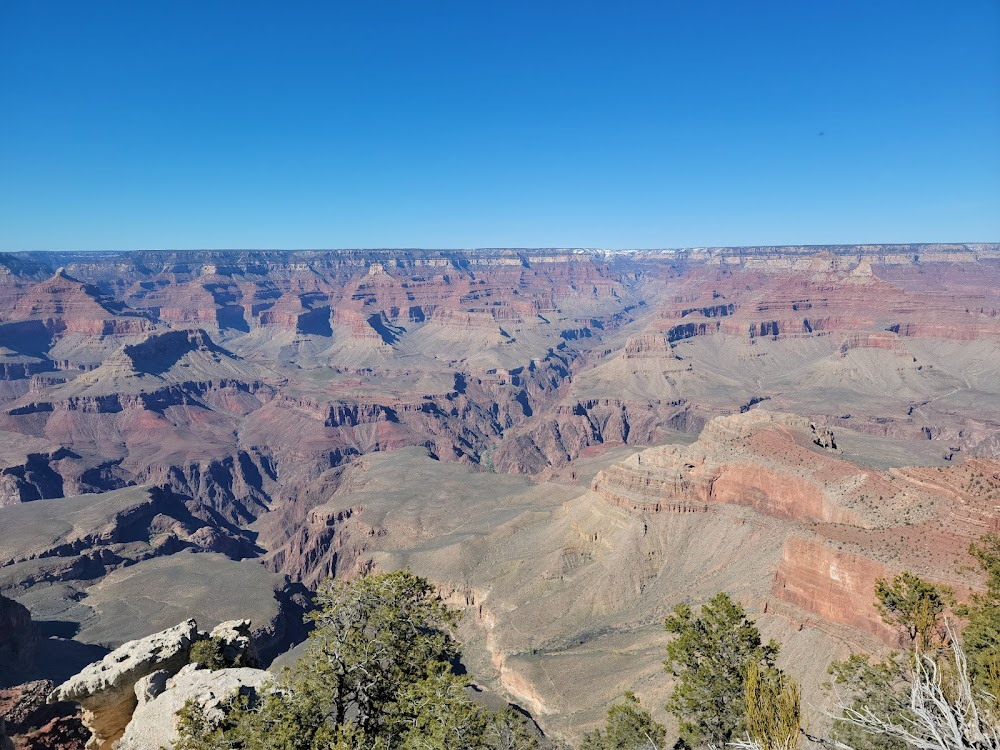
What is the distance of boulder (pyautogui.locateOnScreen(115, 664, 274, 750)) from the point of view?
25.2 metres

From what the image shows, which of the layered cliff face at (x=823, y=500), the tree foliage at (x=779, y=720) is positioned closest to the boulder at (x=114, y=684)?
the tree foliage at (x=779, y=720)

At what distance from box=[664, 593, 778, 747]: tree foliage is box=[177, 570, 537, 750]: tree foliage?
9.02 m

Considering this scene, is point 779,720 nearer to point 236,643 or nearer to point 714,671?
point 714,671

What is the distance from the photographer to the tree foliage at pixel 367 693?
19750 millimetres

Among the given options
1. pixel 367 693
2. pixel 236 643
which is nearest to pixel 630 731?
pixel 367 693

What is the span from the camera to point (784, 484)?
245 feet

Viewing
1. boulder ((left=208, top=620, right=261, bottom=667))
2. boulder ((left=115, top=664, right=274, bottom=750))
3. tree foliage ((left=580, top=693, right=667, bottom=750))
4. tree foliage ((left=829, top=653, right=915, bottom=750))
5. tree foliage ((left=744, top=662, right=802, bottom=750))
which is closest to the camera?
tree foliage ((left=744, top=662, right=802, bottom=750))

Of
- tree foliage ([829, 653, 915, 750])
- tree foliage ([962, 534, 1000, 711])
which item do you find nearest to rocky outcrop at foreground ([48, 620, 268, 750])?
tree foliage ([829, 653, 915, 750])

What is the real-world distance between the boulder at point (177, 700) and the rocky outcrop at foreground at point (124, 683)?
14cm

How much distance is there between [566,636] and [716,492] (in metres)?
28.5

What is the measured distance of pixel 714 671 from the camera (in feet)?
98.3

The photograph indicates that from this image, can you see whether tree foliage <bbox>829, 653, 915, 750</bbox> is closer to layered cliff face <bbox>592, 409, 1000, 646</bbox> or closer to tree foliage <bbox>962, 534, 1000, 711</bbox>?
tree foliage <bbox>962, 534, 1000, 711</bbox>

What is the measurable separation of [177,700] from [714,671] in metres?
25.0

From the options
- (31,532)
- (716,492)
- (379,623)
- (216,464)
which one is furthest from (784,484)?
(216,464)
